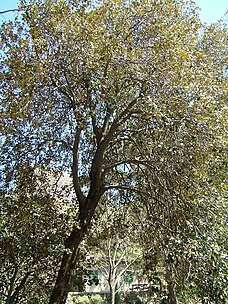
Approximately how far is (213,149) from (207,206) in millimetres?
689

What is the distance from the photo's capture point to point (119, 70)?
4758 mm

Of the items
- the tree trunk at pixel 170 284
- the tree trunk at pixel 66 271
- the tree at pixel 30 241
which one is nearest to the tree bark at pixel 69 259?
the tree trunk at pixel 66 271

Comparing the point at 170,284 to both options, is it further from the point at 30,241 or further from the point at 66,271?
the point at 30,241

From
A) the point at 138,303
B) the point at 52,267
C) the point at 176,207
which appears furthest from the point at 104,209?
the point at 138,303

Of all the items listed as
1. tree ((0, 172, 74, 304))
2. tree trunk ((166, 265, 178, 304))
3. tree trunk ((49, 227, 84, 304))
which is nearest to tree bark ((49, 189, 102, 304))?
tree trunk ((49, 227, 84, 304))

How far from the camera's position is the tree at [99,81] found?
4.40 meters

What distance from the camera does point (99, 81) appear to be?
14.3ft

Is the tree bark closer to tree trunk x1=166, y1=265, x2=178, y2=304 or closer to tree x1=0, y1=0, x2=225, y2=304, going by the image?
tree x1=0, y1=0, x2=225, y2=304

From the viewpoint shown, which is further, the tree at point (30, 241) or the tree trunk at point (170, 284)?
the tree at point (30, 241)

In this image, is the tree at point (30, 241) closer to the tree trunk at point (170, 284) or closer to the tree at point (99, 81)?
the tree at point (99, 81)

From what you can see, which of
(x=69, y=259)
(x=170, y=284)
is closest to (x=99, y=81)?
(x=69, y=259)

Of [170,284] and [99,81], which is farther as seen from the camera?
[170,284]

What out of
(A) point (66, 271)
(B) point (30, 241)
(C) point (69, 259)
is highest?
(B) point (30, 241)

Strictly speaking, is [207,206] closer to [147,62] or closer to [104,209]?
[147,62]
